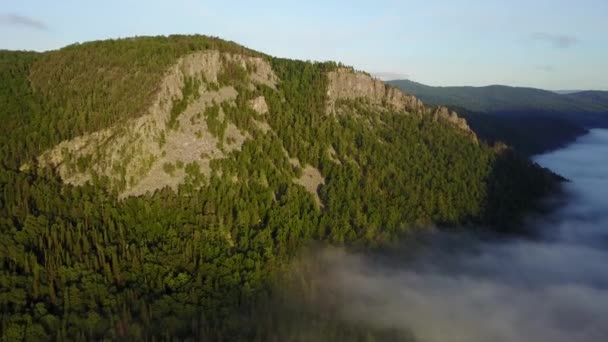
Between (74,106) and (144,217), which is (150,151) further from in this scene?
(74,106)

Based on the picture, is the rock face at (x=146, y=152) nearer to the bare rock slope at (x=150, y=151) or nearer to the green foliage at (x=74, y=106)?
the bare rock slope at (x=150, y=151)

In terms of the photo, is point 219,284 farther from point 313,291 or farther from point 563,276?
point 563,276

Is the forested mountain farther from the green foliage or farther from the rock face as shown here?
the green foliage

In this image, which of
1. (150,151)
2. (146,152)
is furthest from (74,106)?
(150,151)

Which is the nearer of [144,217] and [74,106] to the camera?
[144,217]

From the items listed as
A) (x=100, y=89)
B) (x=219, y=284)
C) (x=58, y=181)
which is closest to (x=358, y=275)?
(x=219, y=284)

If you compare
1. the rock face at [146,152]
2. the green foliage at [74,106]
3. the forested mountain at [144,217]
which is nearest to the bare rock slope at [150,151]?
the rock face at [146,152]

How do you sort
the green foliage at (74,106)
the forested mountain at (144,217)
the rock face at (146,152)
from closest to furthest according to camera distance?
1. the forested mountain at (144,217)
2. the rock face at (146,152)
3. the green foliage at (74,106)

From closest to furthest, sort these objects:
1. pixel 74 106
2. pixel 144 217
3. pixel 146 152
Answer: pixel 144 217 < pixel 146 152 < pixel 74 106

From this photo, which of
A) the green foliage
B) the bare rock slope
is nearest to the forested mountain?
the bare rock slope

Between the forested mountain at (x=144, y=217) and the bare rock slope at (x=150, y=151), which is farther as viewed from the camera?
the bare rock slope at (x=150, y=151)

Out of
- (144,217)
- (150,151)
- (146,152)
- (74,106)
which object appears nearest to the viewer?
(144,217)
